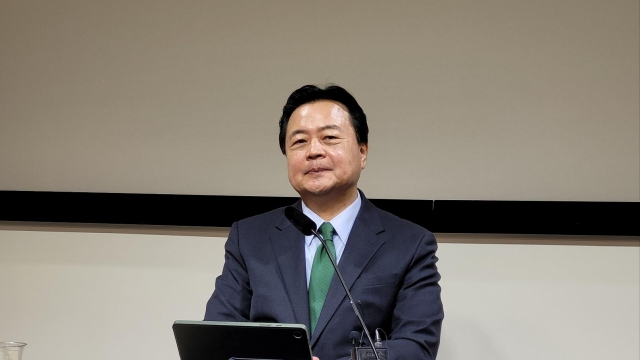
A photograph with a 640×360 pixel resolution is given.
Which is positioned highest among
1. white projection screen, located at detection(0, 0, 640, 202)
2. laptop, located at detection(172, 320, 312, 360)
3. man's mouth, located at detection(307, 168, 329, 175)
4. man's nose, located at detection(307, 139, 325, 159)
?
white projection screen, located at detection(0, 0, 640, 202)

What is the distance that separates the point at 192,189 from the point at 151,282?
446mm

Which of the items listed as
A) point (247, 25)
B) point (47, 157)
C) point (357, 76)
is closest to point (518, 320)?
point (357, 76)

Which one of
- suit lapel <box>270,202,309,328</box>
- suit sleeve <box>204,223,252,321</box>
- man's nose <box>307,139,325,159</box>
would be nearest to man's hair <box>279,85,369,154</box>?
man's nose <box>307,139,325,159</box>

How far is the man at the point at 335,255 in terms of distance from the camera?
2.34 m

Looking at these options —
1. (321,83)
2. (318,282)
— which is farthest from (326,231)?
(321,83)

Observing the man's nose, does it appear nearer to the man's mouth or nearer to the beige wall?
the man's mouth

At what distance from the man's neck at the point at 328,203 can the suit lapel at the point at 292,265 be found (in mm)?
86

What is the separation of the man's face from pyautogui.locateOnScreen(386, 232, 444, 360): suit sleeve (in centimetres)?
33

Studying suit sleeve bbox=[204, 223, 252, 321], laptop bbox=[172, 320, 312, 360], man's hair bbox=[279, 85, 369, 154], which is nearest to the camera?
laptop bbox=[172, 320, 312, 360]

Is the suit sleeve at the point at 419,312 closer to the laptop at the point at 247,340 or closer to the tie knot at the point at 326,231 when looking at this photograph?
the tie knot at the point at 326,231

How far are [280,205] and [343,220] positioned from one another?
2.61 feet

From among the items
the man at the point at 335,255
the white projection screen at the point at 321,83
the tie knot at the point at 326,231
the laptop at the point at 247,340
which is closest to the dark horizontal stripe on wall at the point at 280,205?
the white projection screen at the point at 321,83

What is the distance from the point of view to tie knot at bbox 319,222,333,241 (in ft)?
8.20

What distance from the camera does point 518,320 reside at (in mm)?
3131
